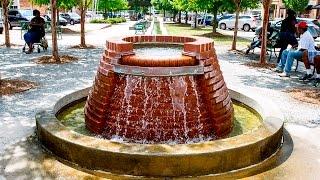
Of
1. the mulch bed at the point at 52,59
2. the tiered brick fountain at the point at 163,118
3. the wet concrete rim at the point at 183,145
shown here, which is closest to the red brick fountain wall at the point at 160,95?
the tiered brick fountain at the point at 163,118

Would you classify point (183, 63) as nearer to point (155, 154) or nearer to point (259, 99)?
point (155, 154)

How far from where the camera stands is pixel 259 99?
25.5 feet

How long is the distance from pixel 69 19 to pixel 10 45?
88.6ft

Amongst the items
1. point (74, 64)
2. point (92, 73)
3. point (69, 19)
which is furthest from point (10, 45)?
point (69, 19)

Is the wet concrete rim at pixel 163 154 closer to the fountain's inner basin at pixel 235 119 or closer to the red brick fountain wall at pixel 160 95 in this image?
the red brick fountain wall at pixel 160 95

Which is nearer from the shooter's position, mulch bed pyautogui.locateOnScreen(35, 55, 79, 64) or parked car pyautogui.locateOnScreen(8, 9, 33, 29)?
mulch bed pyautogui.locateOnScreen(35, 55, 79, 64)

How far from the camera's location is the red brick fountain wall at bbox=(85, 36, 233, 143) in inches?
229

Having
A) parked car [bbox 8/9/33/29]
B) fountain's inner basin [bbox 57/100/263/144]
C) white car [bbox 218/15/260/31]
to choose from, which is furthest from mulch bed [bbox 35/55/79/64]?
white car [bbox 218/15/260/31]

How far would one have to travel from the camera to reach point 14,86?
10.1m

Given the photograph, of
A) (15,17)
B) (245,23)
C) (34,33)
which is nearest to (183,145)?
(34,33)

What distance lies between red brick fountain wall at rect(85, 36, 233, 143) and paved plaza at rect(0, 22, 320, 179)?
1.19 metres

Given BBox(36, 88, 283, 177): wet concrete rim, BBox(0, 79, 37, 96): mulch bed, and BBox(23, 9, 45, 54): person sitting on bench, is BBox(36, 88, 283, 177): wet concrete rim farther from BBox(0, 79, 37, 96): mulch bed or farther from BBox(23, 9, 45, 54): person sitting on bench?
BBox(23, 9, 45, 54): person sitting on bench

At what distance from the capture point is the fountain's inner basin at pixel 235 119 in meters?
6.81

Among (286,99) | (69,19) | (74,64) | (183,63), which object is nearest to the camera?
(183,63)
